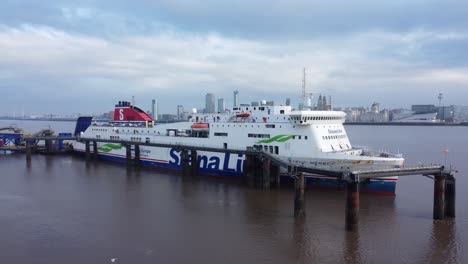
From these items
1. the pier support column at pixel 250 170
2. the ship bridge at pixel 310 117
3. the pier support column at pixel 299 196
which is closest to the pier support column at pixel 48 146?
the pier support column at pixel 250 170

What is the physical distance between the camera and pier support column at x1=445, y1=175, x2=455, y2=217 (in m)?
21.3

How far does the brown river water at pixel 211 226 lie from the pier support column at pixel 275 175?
2.53 feet

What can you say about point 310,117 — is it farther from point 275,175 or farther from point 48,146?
point 48,146

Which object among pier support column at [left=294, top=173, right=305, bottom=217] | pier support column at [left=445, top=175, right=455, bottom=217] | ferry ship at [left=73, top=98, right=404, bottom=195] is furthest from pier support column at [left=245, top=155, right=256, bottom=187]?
pier support column at [left=445, top=175, right=455, bottom=217]

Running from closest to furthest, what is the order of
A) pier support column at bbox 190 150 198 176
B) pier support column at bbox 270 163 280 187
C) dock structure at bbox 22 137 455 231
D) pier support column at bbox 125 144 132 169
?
1. dock structure at bbox 22 137 455 231
2. pier support column at bbox 270 163 280 187
3. pier support column at bbox 190 150 198 176
4. pier support column at bbox 125 144 132 169

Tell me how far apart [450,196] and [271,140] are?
1283 cm

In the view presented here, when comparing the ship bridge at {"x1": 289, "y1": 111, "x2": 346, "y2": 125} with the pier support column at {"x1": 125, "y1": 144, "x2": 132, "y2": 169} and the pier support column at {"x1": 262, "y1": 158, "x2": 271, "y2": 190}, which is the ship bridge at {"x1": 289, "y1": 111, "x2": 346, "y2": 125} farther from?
the pier support column at {"x1": 125, "y1": 144, "x2": 132, "y2": 169}

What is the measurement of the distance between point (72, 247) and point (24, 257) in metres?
1.84

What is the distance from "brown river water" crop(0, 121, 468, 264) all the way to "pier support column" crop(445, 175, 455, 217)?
25.6 inches

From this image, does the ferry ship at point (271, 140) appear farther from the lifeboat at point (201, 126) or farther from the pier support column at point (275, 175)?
the pier support column at point (275, 175)

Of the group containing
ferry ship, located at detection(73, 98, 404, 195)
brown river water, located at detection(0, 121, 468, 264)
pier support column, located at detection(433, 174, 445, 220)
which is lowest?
brown river water, located at detection(0, 121, 468, 264)

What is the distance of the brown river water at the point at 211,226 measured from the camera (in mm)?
16125

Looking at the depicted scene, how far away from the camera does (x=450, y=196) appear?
844 inches

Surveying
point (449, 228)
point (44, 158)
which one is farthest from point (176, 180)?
point (44, 158)
